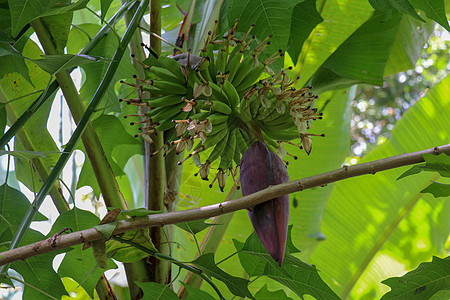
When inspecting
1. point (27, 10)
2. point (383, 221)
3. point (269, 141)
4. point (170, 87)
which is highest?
point (27, 10)

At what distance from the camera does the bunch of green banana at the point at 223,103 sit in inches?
27.0

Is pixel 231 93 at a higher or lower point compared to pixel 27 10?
lower

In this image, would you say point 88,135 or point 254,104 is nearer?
point 254,104

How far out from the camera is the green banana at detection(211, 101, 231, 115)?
0.69m

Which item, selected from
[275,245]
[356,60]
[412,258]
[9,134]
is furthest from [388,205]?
[9,134]

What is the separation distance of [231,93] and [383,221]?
1.00 meters

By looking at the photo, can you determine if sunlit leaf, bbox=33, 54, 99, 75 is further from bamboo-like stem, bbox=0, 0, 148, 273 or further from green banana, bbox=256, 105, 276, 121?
green banana, bbox=256, 105, 276, 121

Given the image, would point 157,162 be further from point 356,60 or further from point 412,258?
point 412,258

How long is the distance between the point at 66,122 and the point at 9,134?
31.2 inches

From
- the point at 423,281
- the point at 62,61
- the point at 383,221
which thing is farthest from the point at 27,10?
the point at 383,221

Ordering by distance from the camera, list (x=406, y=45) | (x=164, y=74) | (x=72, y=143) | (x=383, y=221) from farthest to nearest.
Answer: (x=383, y=221)
(x=406, y=45)
(x=164, y=74)
(x=72, y=143)

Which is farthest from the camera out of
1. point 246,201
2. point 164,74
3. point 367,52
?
point 367,52

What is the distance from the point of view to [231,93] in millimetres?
720

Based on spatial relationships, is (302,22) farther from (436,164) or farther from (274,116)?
(436,164)
